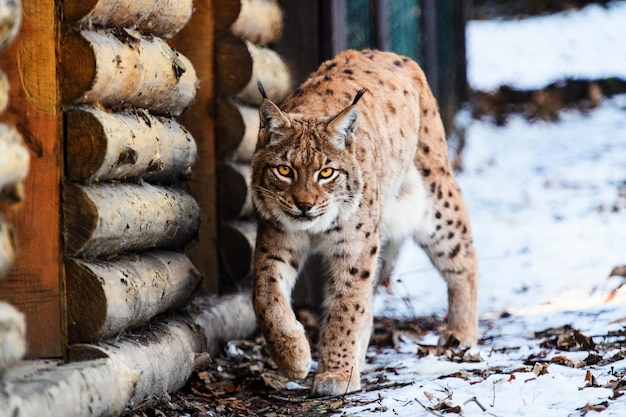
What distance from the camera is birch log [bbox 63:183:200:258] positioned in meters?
3.48

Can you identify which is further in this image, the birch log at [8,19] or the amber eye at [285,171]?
the amber eye at [285,171]

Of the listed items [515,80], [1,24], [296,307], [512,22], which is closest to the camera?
[1,24]

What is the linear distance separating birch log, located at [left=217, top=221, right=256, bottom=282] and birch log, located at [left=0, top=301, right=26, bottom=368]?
252 cm

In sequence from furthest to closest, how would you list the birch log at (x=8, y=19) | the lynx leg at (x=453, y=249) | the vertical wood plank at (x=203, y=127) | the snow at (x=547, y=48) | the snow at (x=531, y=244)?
1. the snow at (x=547, y=48)
2. the lynx leg at (x=453, y=249)
3. the vertical wood plank at (x=203, y=127)
4. the snow at (x=531, y=244)
5. the birch log at (x=8, y=19)

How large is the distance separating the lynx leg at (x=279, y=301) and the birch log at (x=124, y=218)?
1.25 feet

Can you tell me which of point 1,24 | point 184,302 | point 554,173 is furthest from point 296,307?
point 554,173

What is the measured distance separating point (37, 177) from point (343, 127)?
1593 millimetres

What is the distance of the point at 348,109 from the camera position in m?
4.50

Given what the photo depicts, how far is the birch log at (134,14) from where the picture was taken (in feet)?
11.6

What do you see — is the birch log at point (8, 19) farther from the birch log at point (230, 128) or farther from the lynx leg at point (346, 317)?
the birch log at point (230, 128)

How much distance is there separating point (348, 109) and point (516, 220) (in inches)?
192

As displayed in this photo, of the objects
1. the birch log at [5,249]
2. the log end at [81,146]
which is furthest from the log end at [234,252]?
the birch log at [5,249]

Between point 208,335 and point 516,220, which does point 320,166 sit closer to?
point 208,335

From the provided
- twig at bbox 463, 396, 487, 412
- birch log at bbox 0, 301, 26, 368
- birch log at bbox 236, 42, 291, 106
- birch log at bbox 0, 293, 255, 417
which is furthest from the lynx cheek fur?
birch log at bbox 0, 301, 26, 368
